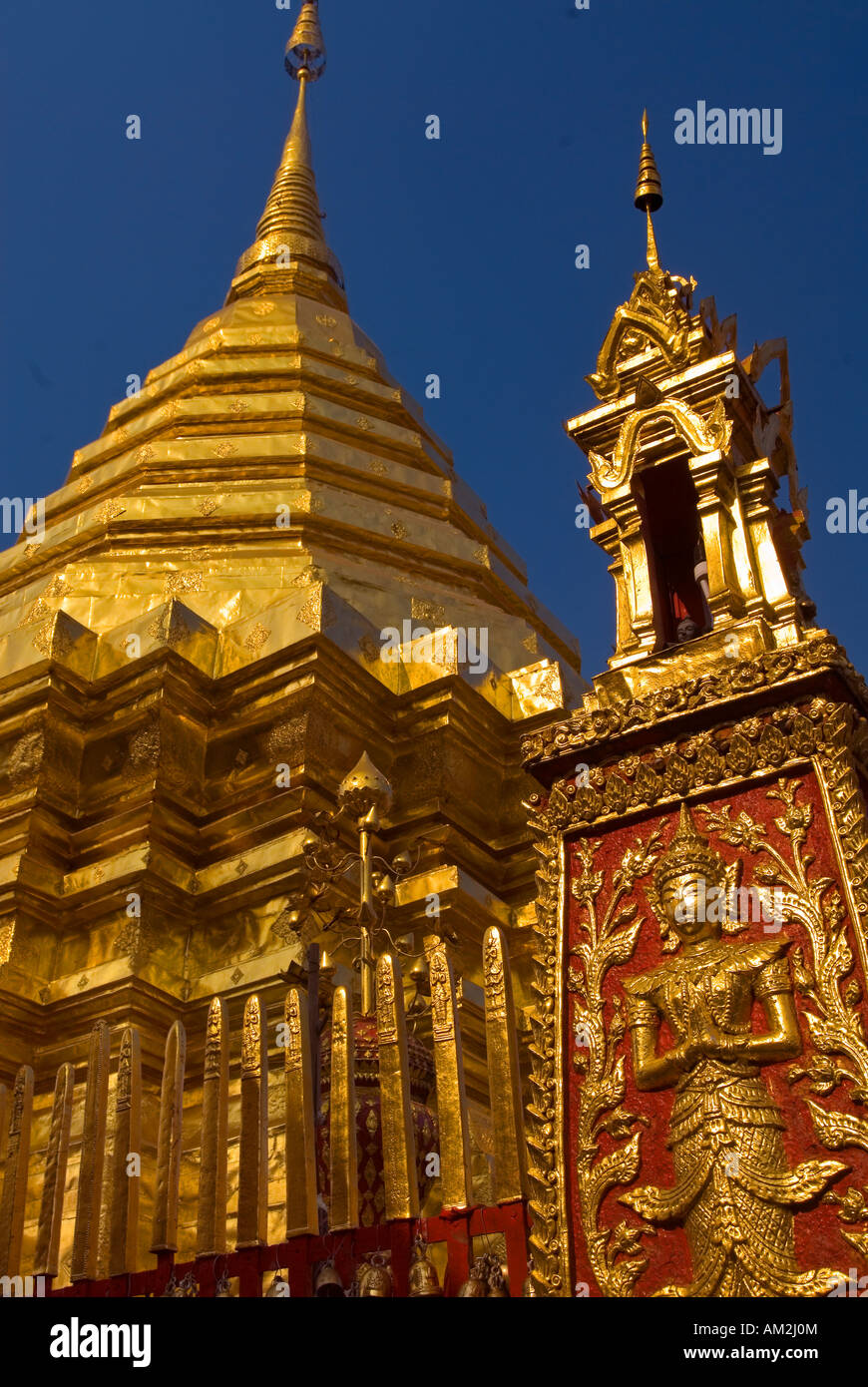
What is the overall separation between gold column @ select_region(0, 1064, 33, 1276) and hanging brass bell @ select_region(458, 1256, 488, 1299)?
1861 mm

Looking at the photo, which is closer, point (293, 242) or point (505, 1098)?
point (505, 1098)

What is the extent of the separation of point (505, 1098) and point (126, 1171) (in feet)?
4.75

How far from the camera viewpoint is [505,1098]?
15.1ft

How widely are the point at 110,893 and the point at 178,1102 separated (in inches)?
223

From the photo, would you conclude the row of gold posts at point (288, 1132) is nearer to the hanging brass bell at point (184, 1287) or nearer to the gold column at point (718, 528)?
the hanging brass bell at point (184, 1287)

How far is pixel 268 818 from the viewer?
10922 mm

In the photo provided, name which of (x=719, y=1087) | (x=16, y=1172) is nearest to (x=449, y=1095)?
(x=719, y=1087)

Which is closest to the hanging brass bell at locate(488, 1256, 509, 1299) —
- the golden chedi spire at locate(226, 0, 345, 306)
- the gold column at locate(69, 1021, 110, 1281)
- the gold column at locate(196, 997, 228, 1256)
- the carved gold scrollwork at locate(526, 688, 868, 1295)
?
the carved gold scrollwork at locate(526, 688, 868, 1295)

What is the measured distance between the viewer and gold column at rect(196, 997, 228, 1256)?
4.85 meters

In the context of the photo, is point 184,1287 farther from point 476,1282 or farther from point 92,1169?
point 476,1282

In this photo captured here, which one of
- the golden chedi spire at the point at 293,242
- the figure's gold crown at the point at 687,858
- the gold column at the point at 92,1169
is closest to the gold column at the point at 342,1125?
the gold column at the point at 92,1169

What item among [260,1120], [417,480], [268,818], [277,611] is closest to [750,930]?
[260,1120]

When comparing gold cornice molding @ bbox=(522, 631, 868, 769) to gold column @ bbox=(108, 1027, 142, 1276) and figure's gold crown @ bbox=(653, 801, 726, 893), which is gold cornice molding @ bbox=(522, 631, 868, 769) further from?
Answer: gold column @ bbox=(108, 1027, 142, 1276)

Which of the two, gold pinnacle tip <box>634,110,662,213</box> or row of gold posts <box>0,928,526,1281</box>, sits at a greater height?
gold pinnacle tip <box>634,110,662,213</box>
